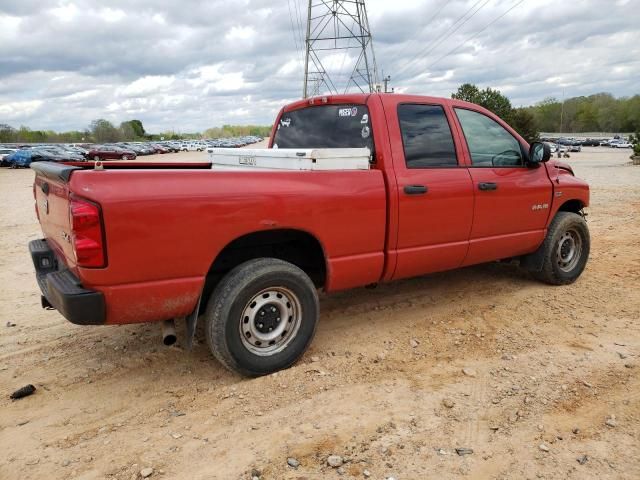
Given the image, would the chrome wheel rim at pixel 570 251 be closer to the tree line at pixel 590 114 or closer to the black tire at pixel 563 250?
the black tire at pixel 563 250

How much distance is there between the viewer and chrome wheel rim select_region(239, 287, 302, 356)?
353 centimetres

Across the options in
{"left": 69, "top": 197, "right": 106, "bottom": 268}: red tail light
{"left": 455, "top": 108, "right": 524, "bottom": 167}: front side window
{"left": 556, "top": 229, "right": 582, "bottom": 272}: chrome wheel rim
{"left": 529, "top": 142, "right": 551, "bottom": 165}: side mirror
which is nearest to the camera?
{"left": 69, "top": 197, "right": 106, "bottom": 268}: red tail light

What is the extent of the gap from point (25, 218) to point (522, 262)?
10.4 m

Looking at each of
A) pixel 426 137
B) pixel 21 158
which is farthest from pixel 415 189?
pixel 21 158

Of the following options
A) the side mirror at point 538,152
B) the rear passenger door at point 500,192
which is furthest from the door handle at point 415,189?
the side mirror at point 538,152

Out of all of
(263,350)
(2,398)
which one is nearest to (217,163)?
(263,350)

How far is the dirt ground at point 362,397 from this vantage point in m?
2.74

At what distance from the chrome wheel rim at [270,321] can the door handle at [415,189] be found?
125 cm

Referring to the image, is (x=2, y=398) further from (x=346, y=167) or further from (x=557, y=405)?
(x=557, y=405)

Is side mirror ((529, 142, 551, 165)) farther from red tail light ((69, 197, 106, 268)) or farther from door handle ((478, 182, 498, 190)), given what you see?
red tail light ((69, 197, 106, 268))

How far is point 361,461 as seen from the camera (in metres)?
2.73

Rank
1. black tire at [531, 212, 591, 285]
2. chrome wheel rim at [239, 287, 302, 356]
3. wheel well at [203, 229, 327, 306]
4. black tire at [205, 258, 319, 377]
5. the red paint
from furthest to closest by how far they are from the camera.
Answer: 1. black tire at [531, 212, 591, 285]
2. wheel well at [203, 229, 327, 306]
3. chrome wheel rim at [239, 287, 302, 356]
4. black tire at [205, 258, 319, 377]
5. the red paint

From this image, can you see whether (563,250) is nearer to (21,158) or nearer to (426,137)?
(426,137)

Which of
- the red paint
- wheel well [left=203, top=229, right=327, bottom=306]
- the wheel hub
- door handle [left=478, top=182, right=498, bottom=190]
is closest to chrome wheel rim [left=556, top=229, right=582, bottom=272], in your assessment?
the red paint
